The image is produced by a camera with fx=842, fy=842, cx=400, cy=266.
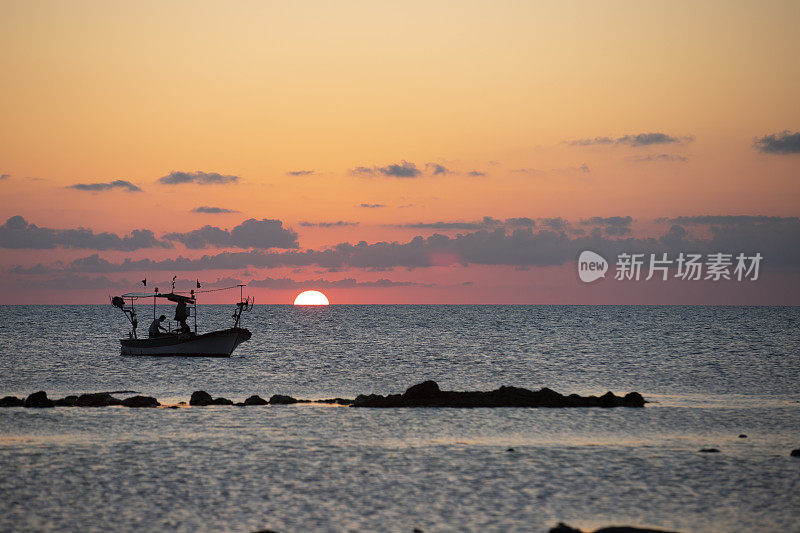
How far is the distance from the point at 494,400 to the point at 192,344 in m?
41.6

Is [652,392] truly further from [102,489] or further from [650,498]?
[102,489]

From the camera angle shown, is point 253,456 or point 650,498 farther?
point 253,456

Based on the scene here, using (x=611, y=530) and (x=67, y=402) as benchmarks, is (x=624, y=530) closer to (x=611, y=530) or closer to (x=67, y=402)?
(x=611, y=530)

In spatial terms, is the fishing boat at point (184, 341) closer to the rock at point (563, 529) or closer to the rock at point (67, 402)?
the rock at point (67, 402)

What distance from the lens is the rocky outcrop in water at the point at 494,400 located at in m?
44.4

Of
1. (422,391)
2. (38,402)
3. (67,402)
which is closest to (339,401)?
(422,391)

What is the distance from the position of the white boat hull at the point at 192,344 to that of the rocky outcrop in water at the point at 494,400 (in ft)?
117

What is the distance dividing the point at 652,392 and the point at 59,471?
3816cm

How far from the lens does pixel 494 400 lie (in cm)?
4497

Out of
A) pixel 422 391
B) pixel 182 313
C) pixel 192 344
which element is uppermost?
pixel 182 313

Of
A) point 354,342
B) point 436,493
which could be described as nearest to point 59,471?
point 436,493

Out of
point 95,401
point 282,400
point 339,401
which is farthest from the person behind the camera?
point 339,401

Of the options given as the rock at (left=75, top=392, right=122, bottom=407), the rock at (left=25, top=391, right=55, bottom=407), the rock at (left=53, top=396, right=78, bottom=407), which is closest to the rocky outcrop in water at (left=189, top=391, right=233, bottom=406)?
the rock at (left=75, top=392, right=122, bottom=407)

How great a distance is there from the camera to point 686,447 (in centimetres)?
3212
